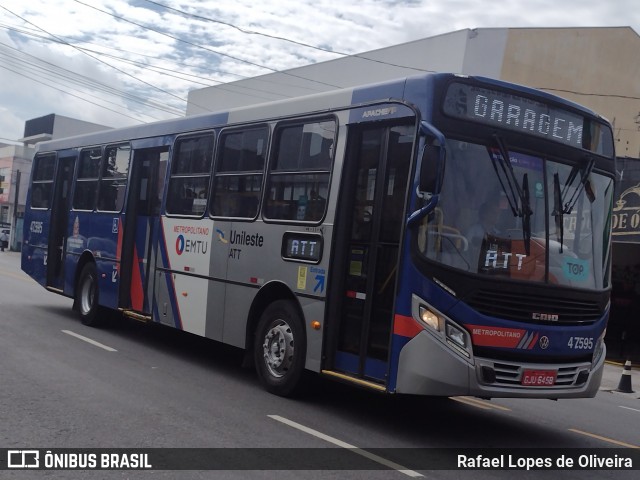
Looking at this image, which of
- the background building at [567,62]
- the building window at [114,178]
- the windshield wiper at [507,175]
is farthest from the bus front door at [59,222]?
the background building at [567,62]

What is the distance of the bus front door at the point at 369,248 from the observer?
752 centimetres

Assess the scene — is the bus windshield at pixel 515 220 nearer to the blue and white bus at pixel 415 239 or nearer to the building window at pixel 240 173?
the blue and white bus at pixel 415 239

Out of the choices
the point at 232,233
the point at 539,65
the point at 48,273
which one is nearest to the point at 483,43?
the point at 539,65

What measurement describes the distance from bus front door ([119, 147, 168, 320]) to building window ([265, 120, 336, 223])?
3187 mm

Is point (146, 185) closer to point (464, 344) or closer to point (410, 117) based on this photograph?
point (410, 117)

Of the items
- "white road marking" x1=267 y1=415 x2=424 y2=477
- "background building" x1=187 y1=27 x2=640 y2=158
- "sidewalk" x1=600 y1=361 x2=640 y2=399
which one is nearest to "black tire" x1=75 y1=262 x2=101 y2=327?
"white road marking" x1=267 y1=415 x2=424 y2=477

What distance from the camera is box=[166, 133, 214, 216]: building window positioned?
1077 cm

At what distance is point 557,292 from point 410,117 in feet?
7.19

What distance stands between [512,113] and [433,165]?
1.29 meters

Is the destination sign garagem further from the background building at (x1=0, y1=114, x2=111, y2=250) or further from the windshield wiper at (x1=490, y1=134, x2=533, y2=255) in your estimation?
the background building at (x1=0, y1=114, x2=111, y2=250)

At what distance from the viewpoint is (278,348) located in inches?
353

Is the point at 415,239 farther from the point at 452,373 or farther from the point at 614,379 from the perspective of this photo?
the point at 614,379

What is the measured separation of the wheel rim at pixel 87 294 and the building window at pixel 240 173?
442 centimetres

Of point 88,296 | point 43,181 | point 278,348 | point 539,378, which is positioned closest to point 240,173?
point 278,348
